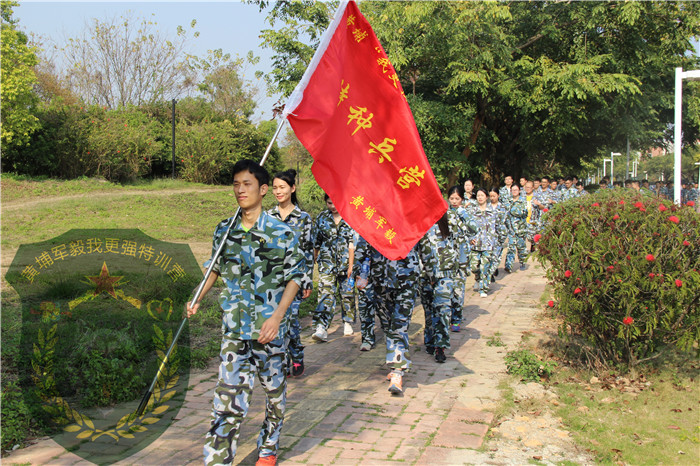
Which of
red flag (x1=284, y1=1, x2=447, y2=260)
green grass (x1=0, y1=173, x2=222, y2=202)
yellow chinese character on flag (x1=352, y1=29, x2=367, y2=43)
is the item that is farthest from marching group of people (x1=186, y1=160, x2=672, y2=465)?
green grass (x1=0, y1=173, x2=222, y2=202)

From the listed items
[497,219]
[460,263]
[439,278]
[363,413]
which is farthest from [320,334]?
[497,219]

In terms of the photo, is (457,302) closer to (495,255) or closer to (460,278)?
(460,278)

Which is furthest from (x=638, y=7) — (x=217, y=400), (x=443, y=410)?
(x=217, y=400)

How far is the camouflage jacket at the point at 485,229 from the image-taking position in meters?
10.1

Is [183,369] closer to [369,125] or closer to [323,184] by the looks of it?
[323,184]

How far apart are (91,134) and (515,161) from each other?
1724 centimetres

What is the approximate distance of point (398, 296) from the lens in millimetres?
5559

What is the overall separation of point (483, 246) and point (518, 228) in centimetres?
338

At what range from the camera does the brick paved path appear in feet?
13.1

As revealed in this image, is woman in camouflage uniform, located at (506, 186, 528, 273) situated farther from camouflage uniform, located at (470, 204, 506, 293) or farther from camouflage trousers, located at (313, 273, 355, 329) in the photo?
camouflage trousers, located at (313, 273, 355, 329)

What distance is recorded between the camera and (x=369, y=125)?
15.7 feet

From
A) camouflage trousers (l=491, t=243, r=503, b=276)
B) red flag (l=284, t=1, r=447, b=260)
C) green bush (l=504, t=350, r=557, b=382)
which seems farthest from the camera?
camouflage trousers (l=491, t=243, r=503, b=276)

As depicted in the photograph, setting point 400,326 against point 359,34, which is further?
point 400,326

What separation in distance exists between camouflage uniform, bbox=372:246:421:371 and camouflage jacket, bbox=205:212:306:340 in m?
1.79
